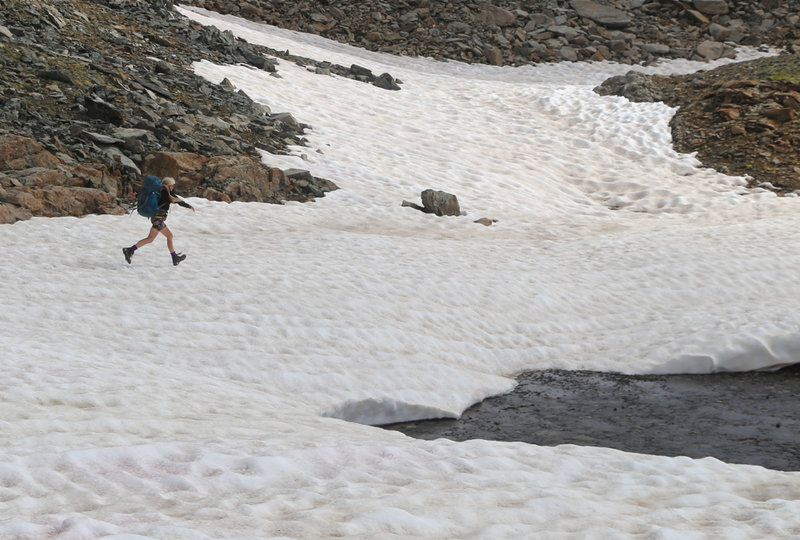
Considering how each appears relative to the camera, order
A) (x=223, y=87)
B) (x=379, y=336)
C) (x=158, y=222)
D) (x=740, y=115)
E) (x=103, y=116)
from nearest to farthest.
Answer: (x=379, y=336) < (x=158, y=222) < (x=103, y=116) < (x=223, y=87) < (x=740, y=115)

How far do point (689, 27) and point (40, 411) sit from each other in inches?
1753

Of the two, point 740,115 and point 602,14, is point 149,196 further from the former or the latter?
point 602,14

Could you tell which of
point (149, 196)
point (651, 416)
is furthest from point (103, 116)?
point (651, 416)

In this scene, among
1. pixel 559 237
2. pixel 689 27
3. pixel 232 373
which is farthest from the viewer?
pixel 689 27

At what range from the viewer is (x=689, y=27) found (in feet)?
146

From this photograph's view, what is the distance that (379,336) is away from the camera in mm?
12219

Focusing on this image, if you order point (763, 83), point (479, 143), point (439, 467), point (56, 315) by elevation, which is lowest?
point (56, 315)

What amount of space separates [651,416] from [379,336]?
417 centimetres

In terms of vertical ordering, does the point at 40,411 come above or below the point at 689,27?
below

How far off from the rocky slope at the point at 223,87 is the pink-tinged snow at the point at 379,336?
124 cm

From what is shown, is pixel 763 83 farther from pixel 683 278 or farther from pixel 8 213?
pixel 8 213

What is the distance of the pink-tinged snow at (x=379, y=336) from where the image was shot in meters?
6.01

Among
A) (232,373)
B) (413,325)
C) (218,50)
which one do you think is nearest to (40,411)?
(232,373)

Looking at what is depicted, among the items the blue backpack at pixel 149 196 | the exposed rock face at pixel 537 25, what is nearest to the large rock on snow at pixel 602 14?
the exposed rock face at pixel 537 25
